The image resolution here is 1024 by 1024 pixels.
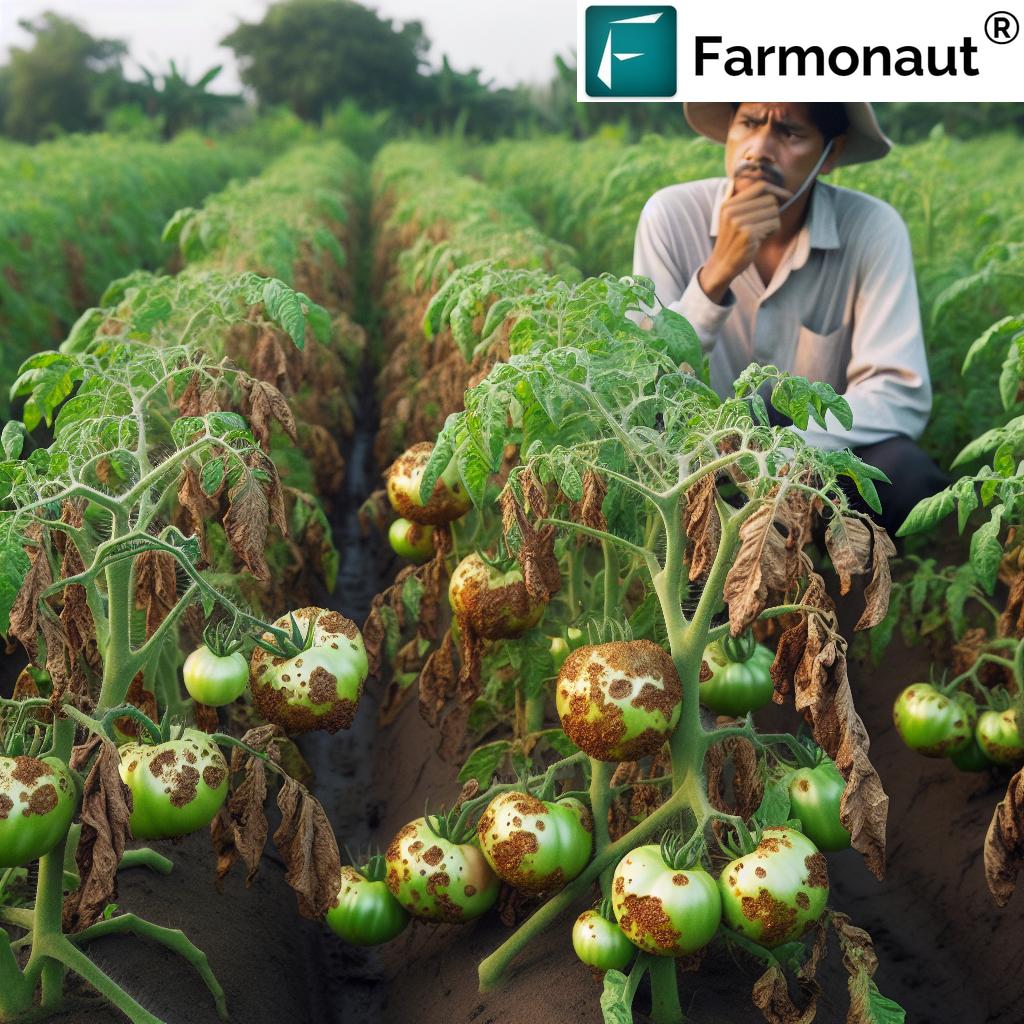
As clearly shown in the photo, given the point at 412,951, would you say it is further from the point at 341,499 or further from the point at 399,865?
the point at 341,499

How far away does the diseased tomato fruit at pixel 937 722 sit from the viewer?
2750mm

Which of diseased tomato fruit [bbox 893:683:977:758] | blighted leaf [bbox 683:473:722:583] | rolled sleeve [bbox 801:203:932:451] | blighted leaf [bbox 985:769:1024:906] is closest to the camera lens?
blighted leaf [bbox 683:473:722:583]

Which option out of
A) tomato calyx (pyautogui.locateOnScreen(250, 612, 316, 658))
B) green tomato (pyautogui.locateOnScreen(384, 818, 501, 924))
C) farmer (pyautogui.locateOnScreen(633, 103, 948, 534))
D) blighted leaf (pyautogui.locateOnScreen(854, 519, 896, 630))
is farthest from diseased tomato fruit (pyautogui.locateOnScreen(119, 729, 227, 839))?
farmer (pyautogui.locateOnScreen(633, 103, 948, 534))

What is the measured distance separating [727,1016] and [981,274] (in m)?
2.32

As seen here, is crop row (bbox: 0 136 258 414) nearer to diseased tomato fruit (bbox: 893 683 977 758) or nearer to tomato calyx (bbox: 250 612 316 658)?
tomato calyx (bbox: 250 612 316 658)

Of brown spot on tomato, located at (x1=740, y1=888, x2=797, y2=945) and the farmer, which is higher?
the farmer

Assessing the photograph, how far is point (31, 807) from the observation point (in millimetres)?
1622

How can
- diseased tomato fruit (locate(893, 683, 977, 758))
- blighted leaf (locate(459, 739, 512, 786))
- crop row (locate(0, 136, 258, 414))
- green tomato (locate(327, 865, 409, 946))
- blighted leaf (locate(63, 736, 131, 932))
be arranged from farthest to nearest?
crop row (locate(0, 136, 258, 414)) → diseased tomato fruit (locate(893, 683, 977, 758)) → blighted leaf (locate(459, 739, 512, 786)) → green tomato (locate(327, 865, 409, 946)) → blighted leaf (locate(63, 736, 131, 932))

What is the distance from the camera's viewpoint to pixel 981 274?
11.2 feet

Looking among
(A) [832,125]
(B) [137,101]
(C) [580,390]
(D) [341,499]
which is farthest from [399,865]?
(B) [137,101]

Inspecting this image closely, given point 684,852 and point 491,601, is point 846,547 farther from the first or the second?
point 491,601

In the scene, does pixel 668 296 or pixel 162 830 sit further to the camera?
pixel 668 296

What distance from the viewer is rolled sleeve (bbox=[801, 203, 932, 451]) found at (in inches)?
140

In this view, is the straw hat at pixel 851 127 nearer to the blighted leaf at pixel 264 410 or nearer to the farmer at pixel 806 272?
the farmer at pixel 806 272
